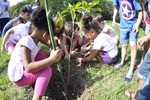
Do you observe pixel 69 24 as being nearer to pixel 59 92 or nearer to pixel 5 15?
pixel 59 92

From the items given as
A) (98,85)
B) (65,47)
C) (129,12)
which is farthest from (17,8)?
(98,85)

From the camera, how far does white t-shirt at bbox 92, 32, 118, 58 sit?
3395 mm

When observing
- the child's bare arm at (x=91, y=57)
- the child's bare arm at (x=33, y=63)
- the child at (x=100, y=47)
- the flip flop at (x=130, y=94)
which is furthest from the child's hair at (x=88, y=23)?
the flip flop at (x=130, y=94)

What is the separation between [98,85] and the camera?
119 inches

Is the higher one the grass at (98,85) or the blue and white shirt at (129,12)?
the blue and white shirt at (129,12)

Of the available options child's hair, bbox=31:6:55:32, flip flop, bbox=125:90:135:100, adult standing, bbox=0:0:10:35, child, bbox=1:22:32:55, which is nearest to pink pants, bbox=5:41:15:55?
child, bbox=1:22:32:55

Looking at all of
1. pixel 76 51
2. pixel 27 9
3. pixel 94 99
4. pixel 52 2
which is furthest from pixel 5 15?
pixel 52 2

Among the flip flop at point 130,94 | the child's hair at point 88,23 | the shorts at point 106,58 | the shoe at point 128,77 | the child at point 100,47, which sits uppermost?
the child's hair at point 88,23

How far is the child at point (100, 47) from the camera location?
134 inches

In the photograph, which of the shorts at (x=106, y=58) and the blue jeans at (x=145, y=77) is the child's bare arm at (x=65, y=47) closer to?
the shorts at (x=106, y=58)

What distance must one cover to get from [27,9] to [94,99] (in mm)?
2286

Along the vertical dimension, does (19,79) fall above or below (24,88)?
above

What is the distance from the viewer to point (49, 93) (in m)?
3.13

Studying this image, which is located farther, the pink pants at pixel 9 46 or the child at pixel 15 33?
the pink pants at pixel 9 46
